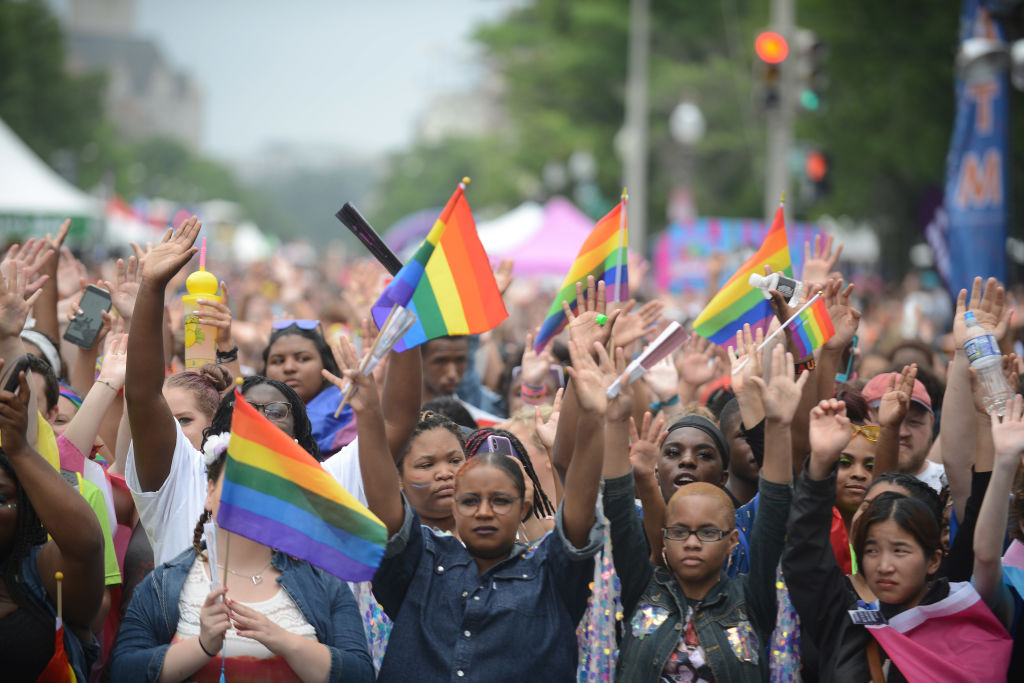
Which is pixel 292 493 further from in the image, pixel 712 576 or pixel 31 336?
pixel 31 336

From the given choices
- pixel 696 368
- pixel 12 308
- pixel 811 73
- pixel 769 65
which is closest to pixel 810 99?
pixel 811 73

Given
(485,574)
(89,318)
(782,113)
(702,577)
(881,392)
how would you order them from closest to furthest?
(485,574) < (702,577) < (881,392) < (89,318) < (782,113)

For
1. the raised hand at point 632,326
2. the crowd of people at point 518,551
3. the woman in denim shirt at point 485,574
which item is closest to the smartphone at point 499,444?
the crowd of people at point 518,551

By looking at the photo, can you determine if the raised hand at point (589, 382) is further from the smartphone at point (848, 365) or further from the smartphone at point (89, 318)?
the smartphone at point (89, 318)

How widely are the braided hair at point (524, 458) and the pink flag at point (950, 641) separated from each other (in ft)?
4.66

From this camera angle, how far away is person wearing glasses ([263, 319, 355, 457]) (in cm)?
607

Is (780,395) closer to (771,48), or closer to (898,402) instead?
(898,402)

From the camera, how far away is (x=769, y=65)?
→ 13.6m

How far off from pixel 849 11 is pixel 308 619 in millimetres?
22073

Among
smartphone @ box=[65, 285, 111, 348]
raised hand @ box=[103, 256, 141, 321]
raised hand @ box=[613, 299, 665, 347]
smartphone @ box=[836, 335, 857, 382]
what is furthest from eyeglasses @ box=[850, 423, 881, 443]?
smartphone @ box=[65, 285, 111, 348]

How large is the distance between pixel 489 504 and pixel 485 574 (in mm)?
218

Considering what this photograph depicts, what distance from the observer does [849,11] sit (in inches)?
921

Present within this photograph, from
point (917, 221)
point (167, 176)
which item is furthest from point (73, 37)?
point (917, 221)

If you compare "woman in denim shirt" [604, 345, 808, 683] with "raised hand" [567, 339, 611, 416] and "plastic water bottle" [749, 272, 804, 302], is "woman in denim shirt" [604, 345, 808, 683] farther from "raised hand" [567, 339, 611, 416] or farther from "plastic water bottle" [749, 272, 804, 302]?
"plastic water bottle" [749, 272, 804, 302]
